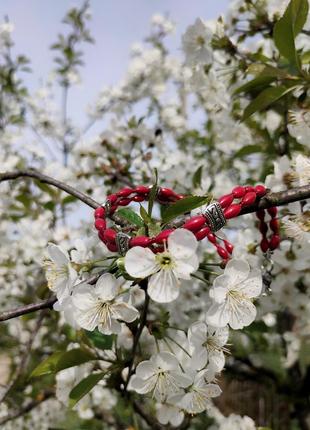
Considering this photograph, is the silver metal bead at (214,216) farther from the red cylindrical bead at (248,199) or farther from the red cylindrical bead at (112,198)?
the red cylindrical bead at (112,198)

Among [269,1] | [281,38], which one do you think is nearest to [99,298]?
[281,38]

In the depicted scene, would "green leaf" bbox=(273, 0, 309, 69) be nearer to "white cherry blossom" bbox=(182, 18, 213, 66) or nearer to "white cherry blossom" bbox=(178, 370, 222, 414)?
"white cherry blossom" bbox=(182, 18, 213, 66)

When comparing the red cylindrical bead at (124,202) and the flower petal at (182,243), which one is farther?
the red cylindrical bead at (124,202)

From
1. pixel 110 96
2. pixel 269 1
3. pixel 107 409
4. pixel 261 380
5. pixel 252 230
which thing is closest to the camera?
pixel 252 230

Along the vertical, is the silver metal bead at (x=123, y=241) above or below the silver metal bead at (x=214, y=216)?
below

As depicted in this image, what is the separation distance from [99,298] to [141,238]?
0.15 metres

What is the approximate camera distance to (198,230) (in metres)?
0.75

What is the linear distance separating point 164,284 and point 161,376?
0.25 metres

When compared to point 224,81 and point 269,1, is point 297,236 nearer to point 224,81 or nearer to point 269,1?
point 224,81

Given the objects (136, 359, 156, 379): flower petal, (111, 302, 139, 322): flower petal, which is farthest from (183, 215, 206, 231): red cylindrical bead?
(136, 359, 156, 379): flower petal

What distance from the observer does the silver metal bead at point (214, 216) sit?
2.46 ft

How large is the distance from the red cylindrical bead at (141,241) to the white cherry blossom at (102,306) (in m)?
0.09

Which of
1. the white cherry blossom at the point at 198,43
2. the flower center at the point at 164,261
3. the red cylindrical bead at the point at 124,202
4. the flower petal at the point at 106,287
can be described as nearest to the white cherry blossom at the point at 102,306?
Result: the flower petal at the point at 106,287

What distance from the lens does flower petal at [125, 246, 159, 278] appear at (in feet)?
2.31
